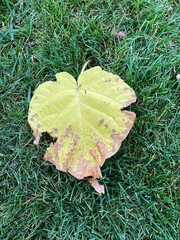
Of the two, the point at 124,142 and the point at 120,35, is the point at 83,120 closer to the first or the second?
the point at 124,142

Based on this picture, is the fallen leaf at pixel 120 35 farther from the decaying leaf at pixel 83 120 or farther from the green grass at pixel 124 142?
the decaying leaf at pixel 83 120

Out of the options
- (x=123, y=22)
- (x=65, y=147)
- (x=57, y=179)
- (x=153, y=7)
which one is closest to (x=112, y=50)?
(x=123, y=22)

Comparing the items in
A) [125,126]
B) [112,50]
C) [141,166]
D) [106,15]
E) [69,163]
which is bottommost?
[141,166]

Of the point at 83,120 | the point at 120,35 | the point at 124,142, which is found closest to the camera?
the point at 83,120

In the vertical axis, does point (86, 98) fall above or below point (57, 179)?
above

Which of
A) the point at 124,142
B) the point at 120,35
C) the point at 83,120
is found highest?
the point at 120,35

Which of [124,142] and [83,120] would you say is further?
[124,142]

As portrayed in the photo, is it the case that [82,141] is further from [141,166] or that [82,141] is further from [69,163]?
[141,166]

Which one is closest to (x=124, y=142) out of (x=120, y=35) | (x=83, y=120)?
(x=83, y=120)
